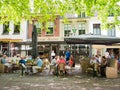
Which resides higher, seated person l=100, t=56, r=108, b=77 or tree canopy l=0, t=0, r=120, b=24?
tree canopy l=0, t=0, r=120, b=24

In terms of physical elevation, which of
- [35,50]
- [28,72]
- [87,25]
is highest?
[87,25]

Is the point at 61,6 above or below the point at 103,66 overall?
above

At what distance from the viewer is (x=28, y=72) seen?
638 inches

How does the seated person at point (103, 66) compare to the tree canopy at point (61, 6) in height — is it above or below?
below

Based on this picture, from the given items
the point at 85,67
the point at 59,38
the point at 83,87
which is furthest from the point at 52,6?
the point at 59,38

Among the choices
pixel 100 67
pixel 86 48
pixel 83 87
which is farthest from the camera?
pixel 86 48

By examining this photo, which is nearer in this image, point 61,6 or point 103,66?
point 103,66

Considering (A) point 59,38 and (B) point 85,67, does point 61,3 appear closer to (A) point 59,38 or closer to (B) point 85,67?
(B) point 85,67

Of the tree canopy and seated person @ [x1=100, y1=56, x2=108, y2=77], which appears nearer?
seated person @ [x1=100, y1=56, x2=108, y2=77]

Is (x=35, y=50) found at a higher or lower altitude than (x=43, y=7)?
lower

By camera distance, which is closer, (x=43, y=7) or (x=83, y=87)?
(x=83, y=87)

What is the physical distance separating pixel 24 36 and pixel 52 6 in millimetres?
20350

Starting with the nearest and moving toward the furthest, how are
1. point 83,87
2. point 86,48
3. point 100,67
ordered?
point 83,87 → point 100,67 → point 86,48

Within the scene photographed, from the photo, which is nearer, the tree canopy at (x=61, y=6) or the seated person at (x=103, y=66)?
the seated person at (x=103, y=66)
